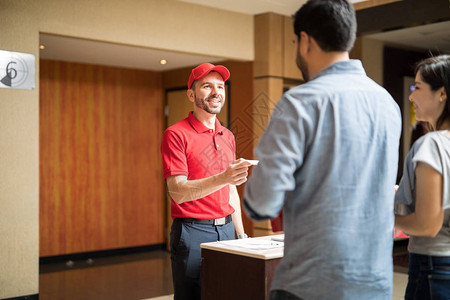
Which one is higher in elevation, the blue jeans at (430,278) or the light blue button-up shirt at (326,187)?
the light blue button-up shirt at (326,187)

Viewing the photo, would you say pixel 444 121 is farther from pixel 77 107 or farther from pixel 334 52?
pixel 77 107

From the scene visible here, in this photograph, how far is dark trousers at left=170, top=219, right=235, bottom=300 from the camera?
2.78 metres

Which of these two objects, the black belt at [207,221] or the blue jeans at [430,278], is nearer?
the blue jeans at [430,278]

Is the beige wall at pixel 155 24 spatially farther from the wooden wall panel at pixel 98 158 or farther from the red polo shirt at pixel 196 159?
the red polo shirt at pixel 196 159

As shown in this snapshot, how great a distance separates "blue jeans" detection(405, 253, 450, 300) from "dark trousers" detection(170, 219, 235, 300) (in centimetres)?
128

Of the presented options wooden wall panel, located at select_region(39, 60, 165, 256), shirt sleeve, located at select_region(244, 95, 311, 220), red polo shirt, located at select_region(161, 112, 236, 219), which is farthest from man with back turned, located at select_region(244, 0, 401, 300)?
wooden wall panel, located at select_region(39, 60, 165, 256)

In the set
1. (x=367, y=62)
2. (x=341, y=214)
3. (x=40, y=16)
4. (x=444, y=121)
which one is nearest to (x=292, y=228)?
(x=341, y=214)

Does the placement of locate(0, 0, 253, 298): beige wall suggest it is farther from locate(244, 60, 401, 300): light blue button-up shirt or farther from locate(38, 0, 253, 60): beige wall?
locate(244, 60, 401, 300): light blue button-up shirt

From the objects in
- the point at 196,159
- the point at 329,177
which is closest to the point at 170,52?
Answer: the point at 196,159

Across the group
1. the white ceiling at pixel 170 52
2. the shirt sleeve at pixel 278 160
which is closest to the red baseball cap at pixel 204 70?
the shirt sleeve at pixel 278 160

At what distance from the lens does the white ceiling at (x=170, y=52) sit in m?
5.71

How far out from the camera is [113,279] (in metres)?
5.86

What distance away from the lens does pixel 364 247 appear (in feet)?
4.37

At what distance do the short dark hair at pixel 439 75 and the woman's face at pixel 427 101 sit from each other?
0.01 m
